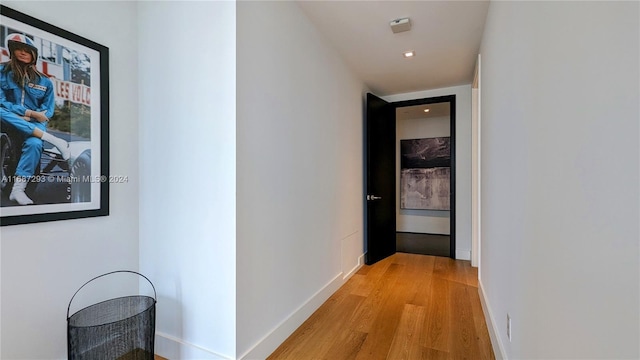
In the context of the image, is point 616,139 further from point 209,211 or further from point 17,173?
point 17,173

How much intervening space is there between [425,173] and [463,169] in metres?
1.71

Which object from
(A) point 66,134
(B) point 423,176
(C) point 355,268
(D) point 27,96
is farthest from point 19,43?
(B) point 423,176

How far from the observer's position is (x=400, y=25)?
7.89 ft

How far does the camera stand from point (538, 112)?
104cm

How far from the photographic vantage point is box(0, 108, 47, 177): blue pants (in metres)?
1.42

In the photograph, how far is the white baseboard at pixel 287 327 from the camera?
5.67 feet

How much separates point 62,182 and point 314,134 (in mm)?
1708

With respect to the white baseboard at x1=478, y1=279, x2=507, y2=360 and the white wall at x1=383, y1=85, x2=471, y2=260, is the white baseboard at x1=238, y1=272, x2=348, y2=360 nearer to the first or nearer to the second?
the white baseboard at x1=478, y1=279, x2=507, y2=360

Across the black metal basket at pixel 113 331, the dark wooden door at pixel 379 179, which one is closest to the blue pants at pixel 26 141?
the black metal basket at pixel 113 331

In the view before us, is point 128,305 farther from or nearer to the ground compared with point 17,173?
nearer to the ground

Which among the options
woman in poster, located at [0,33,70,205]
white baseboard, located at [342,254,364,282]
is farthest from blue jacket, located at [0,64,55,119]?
white baseboard, located at [342,254,364,282]

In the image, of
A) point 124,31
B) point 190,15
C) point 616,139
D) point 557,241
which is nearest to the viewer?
point 616,139

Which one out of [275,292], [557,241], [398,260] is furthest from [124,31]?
[398,260]

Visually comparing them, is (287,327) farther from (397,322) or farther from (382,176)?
(382,176)
